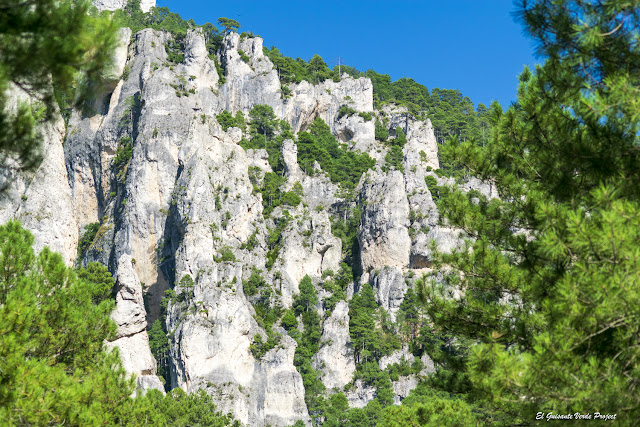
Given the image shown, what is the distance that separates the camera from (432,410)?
15414mm

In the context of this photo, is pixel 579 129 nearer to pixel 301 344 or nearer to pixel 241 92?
pixel 301 344

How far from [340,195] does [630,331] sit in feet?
179

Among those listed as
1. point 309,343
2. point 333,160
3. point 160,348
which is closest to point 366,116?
point 333,160

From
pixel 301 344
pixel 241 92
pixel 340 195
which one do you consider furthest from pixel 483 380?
pixel 241 92

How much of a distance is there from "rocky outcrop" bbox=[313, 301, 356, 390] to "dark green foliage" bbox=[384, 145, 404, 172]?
17857mm

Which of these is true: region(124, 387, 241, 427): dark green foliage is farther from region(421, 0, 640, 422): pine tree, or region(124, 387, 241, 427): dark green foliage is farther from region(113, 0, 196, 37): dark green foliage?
region(113, 0, 196, 37): dark green foliage

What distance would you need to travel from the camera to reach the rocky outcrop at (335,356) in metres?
46.8

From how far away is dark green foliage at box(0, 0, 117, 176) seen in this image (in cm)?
555

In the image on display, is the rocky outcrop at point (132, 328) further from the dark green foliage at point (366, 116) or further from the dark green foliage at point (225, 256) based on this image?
the dark green foliage at point (366, 116)

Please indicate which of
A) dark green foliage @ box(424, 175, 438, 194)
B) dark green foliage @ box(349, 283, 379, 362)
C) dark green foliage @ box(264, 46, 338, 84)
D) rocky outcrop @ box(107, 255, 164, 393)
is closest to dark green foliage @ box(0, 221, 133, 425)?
rocky outcrop @ box(107, 255, 164, 393)

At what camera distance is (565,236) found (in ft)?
22.5

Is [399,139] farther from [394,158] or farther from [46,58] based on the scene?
[46,58]

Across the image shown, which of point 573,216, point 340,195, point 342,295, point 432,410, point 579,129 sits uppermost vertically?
point 340,195

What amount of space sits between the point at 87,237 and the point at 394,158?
29.6m
